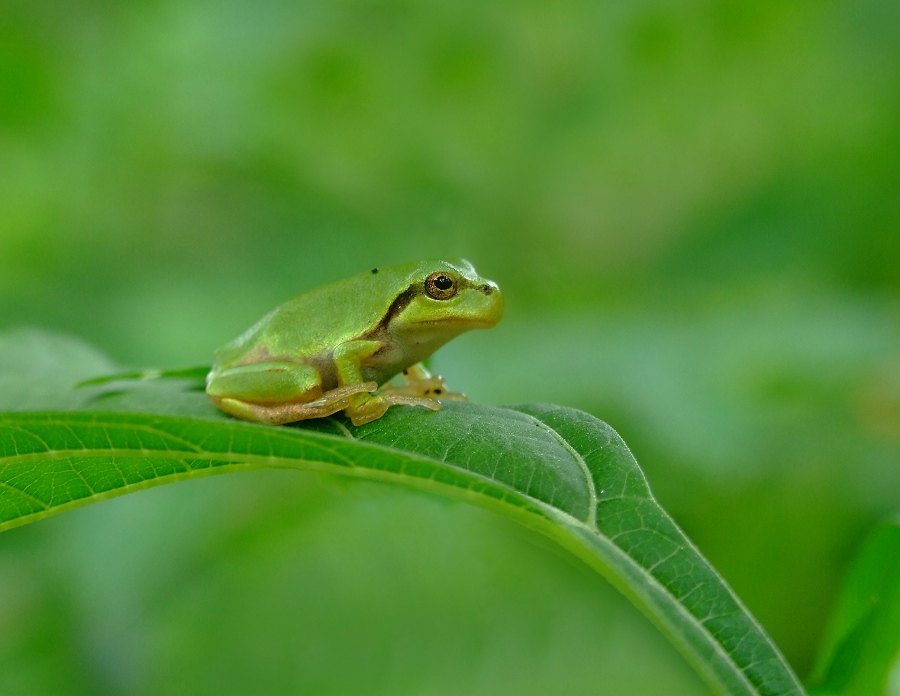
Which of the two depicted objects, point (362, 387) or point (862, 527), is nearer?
point (362, 387)

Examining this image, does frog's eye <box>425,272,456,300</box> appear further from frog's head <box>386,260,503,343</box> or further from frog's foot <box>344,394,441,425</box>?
frog's foot <box>344,394,441,425</box>

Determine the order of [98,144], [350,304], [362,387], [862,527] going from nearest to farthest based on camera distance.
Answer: [362,387] < [350,304] < [862,527] < [98,144]

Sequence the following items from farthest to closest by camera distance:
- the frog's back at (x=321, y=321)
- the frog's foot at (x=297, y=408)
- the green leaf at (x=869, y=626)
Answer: the frog's back at (x=321, y=321) < the frog's foot at (x=297, y=408) < the green leaf at (x=869, y=626)

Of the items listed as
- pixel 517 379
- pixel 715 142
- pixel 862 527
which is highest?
pixel 715 142

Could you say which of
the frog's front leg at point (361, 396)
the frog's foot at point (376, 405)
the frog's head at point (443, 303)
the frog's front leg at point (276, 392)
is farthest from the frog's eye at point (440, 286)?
the frog's foot at point (376, 405)

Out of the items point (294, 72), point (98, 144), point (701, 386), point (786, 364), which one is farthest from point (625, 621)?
point (98, 144)

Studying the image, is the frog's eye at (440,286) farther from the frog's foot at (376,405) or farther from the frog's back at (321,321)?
the frog's foot at (376,405)

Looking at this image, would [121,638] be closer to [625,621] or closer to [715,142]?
[625,621]
